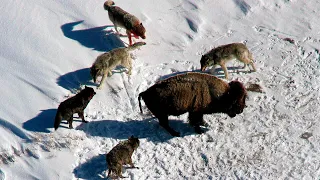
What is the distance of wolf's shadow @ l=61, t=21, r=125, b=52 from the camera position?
57.2 feet

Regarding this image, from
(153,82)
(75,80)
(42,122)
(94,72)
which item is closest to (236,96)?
(153,82)

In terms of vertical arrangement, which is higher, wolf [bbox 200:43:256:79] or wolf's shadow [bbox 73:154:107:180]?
wolf [bbox 200:43:256:79]

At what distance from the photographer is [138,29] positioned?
56.2ft

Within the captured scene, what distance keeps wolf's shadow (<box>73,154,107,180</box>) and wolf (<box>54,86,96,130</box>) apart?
1.32 metres

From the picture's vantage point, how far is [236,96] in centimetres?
1446

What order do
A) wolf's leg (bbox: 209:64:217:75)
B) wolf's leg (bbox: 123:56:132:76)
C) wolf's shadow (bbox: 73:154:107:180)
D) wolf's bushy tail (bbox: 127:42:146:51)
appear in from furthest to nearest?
1. wolf's leg (bbox: 209:64:217:75)
2. wolf's bushy tail (bbox: 127:42:146:51)
3. wolf's leg (bbox: 123:56:132:76)
4. wolf's shadow (bbox: 73:154:107:180)

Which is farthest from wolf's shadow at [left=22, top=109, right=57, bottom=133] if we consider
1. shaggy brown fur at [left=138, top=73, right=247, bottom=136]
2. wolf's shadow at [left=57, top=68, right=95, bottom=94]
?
shaggy brown fur at [left=138, top=73, right=247, bottom=136]

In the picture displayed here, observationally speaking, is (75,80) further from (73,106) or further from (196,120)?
(196,120)

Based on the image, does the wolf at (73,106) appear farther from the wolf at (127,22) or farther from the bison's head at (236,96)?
the bison's head at (236,96)

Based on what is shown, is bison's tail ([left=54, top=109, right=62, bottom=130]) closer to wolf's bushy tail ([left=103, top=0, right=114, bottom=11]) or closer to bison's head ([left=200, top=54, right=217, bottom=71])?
bison's head ([left=200, top=54, right=217, bottom=71])

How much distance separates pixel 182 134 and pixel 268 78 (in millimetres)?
3552

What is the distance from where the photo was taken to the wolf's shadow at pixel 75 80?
15.8 m

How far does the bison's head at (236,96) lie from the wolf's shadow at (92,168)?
3.69 meters

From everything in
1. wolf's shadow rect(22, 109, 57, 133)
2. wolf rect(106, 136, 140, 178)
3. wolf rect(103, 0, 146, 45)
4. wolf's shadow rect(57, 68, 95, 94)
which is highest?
wolf rect(103, 0, 146, 45)
